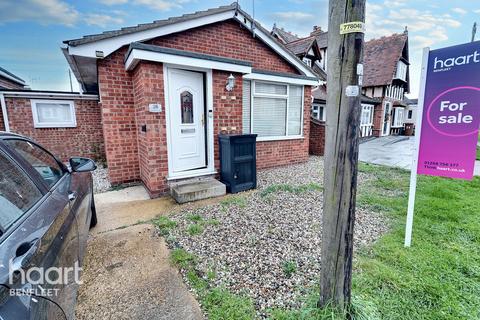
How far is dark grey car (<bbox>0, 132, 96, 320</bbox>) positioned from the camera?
0.88 metres

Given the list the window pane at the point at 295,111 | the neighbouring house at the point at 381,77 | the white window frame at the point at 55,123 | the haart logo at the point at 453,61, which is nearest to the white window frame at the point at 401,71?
the neighbouring house at the point at 381,77

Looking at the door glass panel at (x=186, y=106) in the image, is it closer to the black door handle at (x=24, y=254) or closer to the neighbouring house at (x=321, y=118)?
the neighbouring house at (x=321, y=118)

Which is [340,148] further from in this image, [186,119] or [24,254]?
[186,119]

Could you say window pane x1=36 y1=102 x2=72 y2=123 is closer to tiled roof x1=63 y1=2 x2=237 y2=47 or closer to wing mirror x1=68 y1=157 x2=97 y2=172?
tiled roof x1=63 y1=2 x2=237 y2=47

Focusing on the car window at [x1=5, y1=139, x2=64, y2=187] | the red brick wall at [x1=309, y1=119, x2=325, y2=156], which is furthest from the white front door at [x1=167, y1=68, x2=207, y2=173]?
the red brick wall at [x1=309, y1=119, x2=325, y2=156]

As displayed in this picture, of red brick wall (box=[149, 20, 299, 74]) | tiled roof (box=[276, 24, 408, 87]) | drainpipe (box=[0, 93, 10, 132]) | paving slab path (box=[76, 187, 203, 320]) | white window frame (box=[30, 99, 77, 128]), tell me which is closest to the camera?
paving slab path (box=[76, 187, 203, 320])

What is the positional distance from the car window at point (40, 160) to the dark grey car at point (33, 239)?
10mm

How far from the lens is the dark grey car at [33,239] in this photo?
88 cm

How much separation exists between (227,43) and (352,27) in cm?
569

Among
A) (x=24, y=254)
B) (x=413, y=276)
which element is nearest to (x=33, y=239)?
(x=24, y=254)

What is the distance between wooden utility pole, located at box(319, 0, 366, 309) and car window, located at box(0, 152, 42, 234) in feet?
6.10

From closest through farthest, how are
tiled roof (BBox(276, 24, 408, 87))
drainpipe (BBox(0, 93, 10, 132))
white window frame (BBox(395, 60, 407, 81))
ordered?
drainpipe (BBox(0, 93, 10, 132))
tiled roof (BBox(276, 24, 408, 87))
white window frame (BBox(395, 60, 407, 81))

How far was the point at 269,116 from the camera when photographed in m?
7.01

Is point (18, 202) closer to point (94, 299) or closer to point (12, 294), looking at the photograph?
point (12, 294)
